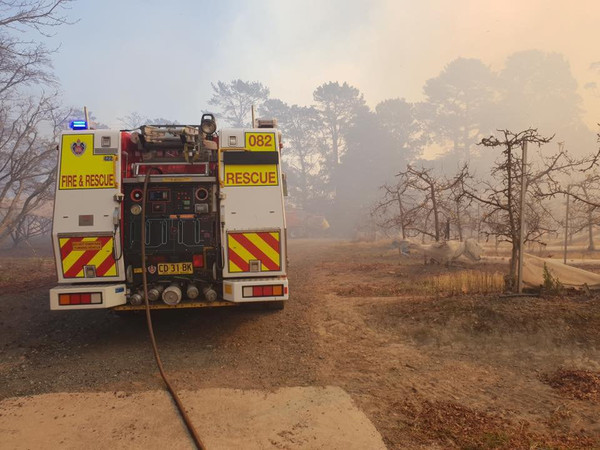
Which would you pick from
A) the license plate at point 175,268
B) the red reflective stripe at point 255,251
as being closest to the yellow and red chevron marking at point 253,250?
the red reflective stripe at point 255,251

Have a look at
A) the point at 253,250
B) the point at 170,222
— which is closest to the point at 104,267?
the point at 170,222

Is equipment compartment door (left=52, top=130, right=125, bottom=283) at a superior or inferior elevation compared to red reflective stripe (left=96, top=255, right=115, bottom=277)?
superior

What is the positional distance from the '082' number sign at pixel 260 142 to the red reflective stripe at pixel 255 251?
4.04 ft

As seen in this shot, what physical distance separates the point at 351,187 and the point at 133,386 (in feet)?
171

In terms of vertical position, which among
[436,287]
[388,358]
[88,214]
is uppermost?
[88,214]

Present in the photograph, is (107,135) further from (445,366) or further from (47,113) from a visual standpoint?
(47,113)

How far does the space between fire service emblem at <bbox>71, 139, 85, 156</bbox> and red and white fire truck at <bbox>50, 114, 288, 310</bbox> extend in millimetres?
13

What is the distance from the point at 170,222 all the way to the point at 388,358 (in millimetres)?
3369

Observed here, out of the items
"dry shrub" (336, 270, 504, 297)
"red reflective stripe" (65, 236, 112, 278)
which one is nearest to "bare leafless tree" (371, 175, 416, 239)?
"dry shrub" (336, 270, 504, 297)

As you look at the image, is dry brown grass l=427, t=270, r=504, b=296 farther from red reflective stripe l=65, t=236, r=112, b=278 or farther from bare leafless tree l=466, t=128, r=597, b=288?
red reflective stripe l=65, t=236, r=112, b=278

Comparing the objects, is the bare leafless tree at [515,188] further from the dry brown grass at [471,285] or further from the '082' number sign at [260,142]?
the '082' number sign at [260,142]

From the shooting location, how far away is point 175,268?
220 inches

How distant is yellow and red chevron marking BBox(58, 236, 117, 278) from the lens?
5262 millimetres

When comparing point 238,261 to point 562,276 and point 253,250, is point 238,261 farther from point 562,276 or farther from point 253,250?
point 562,276
